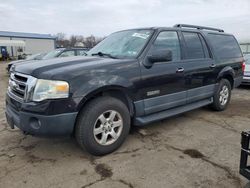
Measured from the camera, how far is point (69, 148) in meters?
3.63

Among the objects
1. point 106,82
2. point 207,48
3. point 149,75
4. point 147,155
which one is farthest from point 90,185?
point 207,48

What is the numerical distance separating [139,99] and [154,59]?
0.66 meters

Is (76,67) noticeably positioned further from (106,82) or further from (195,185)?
(195,185)

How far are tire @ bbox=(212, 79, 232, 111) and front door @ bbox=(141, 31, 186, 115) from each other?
1.29 meters

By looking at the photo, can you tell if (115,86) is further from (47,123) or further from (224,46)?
(224,46)

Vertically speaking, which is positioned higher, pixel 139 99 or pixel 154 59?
pixel 154 59

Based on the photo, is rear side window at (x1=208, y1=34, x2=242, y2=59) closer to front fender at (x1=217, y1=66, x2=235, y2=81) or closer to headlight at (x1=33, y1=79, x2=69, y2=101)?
front fender at (x1=217, y1=66, x2=235, y2=81)

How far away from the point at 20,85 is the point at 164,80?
7.25 feet

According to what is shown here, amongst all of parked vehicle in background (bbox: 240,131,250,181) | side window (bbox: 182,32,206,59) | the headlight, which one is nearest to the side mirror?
side window (bbox: 182,32,206,59)

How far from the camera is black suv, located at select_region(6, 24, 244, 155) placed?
9.68ft

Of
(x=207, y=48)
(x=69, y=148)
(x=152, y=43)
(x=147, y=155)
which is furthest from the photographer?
(x=207, y=48)

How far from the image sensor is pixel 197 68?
4645 mm

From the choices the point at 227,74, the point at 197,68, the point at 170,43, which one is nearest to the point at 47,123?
the point at 170,43

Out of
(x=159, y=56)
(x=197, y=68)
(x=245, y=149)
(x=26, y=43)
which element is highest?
(x=26, y=43)
